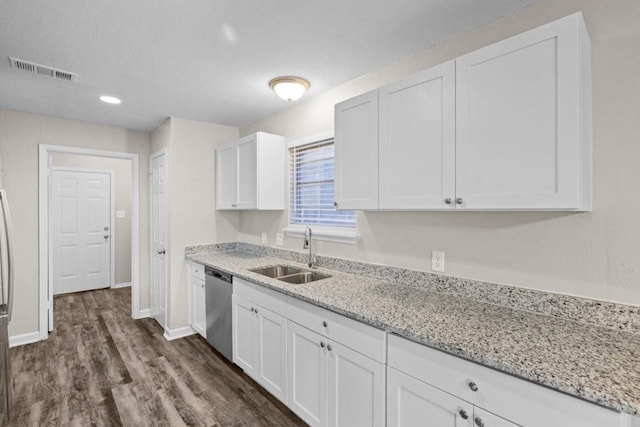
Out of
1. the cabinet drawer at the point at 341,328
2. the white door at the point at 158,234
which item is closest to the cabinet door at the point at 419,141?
the cabinet drawer at the point at 341,328

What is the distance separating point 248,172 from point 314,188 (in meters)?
0.72

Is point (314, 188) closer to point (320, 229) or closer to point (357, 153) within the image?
point (320, 229)

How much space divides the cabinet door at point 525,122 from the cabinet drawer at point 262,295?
1289 millimetres

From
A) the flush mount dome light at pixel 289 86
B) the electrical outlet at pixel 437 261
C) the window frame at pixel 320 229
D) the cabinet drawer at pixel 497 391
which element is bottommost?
the cabinet drawer at pixel 497 391

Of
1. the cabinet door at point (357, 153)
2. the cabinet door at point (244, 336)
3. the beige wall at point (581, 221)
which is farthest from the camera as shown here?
the cabinet door at point (244, 336)

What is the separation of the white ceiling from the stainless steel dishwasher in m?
1.62

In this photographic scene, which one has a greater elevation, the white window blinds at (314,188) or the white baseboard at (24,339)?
the white window blinds at (314,188)

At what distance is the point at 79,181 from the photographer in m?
5.19

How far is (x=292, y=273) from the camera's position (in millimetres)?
2855

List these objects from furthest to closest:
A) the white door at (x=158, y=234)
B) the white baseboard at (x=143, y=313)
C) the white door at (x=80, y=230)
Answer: the white door at (x=80, y=230)
the white baseboard at (x=143, y=313)
the white door at (x=158, y=234)

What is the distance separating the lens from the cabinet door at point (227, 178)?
339 centimetres

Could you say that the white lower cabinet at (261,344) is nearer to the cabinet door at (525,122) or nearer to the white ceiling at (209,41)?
the cabinet door at (525,122)

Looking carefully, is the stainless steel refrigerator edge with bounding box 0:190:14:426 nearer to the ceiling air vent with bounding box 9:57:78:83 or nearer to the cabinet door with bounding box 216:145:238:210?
the ceiling air vent with bounding box 9:57:78:83

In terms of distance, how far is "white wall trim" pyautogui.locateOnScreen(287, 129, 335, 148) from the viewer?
270 centimetres
